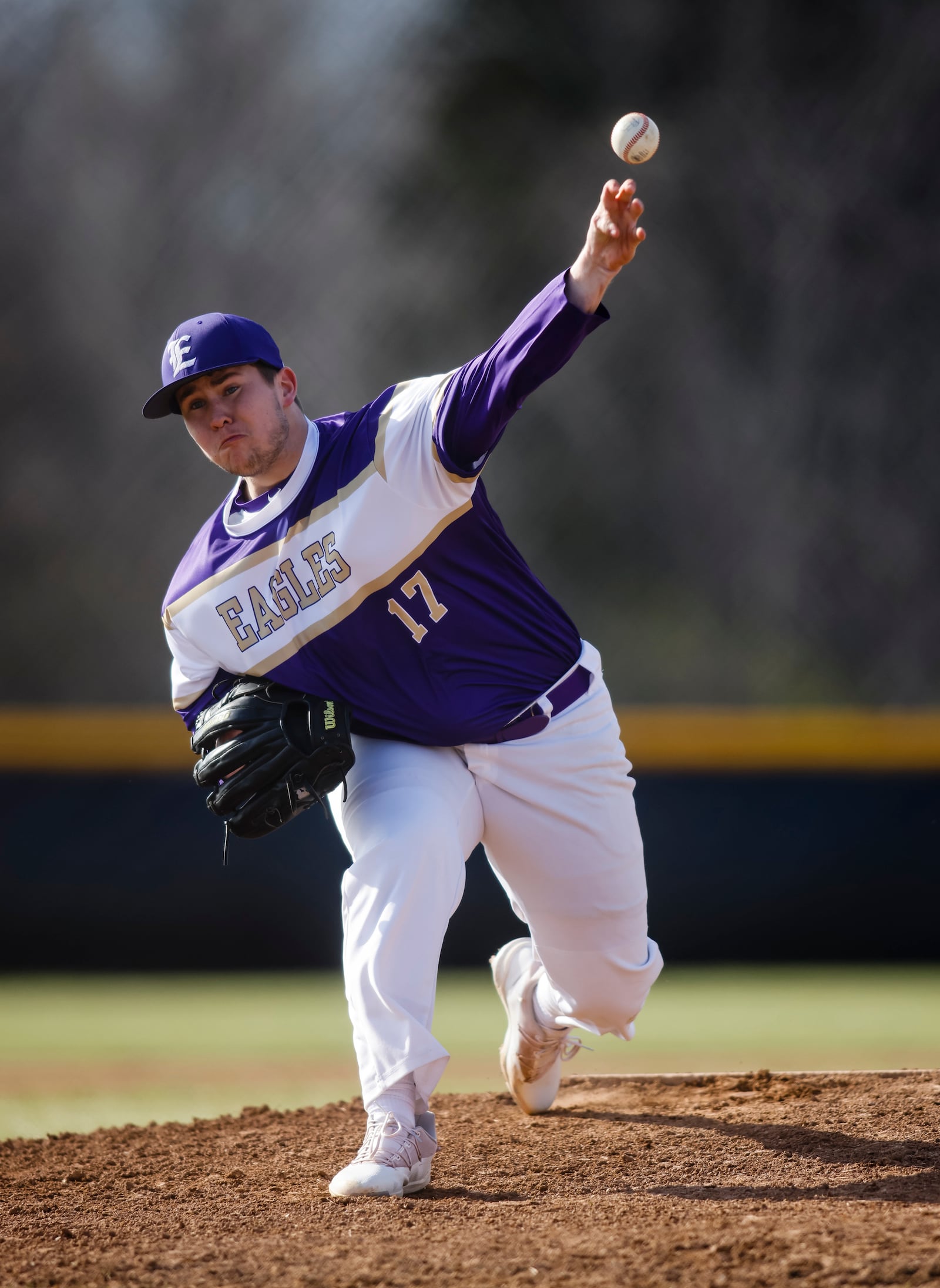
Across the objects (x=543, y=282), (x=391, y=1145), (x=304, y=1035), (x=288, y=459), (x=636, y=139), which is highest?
(x=543, y=282)

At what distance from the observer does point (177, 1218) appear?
2127 mm

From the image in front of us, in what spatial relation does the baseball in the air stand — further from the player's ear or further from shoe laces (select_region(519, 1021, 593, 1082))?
shoe laces (select_region(519, 1021, 593, 1082))

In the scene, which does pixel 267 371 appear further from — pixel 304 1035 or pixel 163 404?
pixel 304 1035

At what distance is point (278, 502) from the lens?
2.56m

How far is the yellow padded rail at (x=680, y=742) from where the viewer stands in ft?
17.5

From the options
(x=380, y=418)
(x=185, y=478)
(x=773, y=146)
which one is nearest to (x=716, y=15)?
(x=773, y=146)

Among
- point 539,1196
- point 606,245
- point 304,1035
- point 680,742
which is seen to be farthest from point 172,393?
point 680,742

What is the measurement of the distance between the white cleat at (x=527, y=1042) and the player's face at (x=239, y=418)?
1.16 meters

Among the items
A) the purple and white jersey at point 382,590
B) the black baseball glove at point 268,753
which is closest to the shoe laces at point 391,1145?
the black baseball glove at point 268,753

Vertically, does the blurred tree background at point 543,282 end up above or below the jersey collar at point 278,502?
above

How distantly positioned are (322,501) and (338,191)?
13.9 feet

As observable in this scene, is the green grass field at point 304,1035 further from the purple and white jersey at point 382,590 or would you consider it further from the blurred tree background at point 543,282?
the blurred tree background at point 543,282

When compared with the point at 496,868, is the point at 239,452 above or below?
above

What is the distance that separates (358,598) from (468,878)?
281 cm
